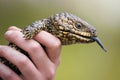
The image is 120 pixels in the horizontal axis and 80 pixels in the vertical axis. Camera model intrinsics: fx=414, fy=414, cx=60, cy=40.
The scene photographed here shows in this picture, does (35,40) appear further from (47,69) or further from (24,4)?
(24,4)

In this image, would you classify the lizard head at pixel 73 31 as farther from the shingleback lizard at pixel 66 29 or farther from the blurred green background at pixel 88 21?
the blurred green background at pixel 88 21

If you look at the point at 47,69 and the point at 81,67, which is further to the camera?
the point at 81,67

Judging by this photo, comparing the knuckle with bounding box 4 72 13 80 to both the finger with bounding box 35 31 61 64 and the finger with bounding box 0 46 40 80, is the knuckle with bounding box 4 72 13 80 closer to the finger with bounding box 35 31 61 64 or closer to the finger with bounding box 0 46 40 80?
the finger with bounding box 0 46 40 80

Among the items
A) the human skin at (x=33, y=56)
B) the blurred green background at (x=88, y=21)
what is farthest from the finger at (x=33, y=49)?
the blurred green background at (x=88, y=21)

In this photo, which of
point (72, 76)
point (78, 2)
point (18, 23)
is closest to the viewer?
point (18, 23)

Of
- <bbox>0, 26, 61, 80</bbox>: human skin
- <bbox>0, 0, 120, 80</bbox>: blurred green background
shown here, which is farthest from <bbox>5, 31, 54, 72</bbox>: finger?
<bbox>0, 0, 120, 80</bbox>: blurred green background

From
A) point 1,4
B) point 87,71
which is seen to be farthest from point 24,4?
point 87,71
